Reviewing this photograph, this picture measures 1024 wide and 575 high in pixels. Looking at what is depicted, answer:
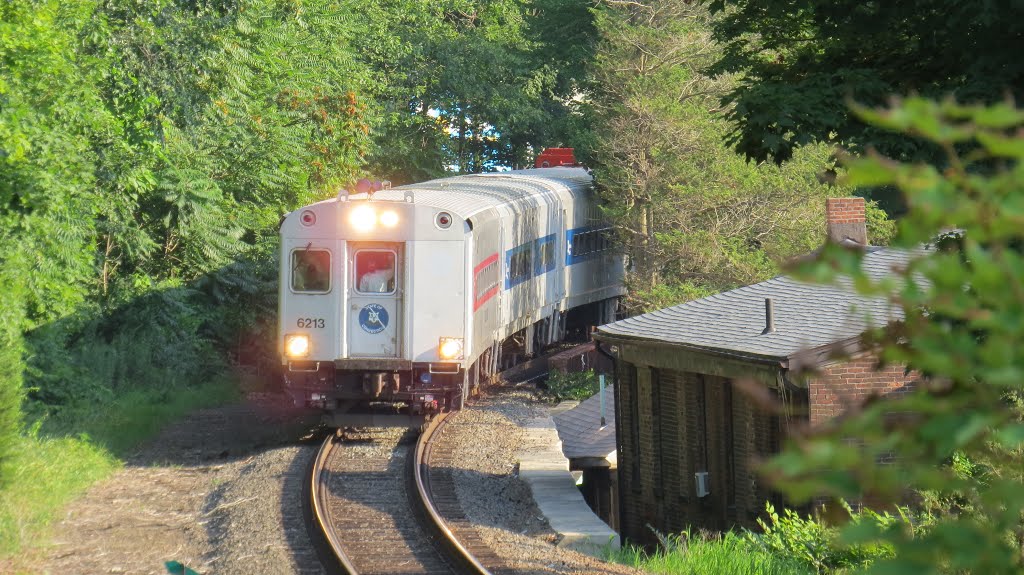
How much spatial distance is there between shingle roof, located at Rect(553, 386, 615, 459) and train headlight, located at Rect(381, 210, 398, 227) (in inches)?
161

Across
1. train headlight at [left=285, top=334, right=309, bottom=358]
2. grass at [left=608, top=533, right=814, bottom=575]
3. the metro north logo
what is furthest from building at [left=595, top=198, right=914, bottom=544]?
train headlight at [left=285, top=334, right=309, bottom=358]

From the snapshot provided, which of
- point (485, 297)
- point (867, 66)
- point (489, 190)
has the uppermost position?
point (489, 190)

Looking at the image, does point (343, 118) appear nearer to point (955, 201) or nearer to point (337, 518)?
point (337, 518)

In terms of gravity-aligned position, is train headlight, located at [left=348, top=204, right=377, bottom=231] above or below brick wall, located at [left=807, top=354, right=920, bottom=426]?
above

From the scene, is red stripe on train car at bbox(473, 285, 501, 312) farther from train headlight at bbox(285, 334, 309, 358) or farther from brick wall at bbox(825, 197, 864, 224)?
brick wall at bbox(825, 197, 864, 224)

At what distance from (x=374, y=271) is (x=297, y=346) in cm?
140

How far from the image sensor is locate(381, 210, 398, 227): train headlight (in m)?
16.0

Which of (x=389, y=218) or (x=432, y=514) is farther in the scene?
(x=389, y=218)

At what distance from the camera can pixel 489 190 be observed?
21.5 meters

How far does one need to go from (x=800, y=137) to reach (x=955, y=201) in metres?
7.47

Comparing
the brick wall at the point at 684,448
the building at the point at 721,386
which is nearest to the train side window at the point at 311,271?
the building at the point at 721,386

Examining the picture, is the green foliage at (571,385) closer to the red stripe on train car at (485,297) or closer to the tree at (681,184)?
the tree at (681,184)

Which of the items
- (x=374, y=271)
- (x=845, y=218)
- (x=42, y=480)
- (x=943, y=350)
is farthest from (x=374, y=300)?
(x=943, y=350)

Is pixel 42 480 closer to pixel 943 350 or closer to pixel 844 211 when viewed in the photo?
pixel 844 211
